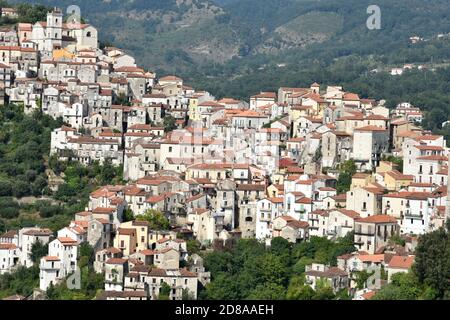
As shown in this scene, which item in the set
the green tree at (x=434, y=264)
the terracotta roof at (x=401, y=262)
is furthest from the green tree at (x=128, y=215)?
the green tree at (x=434, y=264)

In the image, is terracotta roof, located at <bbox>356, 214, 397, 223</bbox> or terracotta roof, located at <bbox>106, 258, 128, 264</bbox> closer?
terracotta roof, located at <bbox>106, 258, 128, 264</bbox>

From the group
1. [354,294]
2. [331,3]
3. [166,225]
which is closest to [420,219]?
[354,294]

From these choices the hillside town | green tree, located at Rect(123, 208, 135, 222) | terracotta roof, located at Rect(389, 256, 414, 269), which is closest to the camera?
terracotta roof, located at Rect(389, 256, 414, 269)

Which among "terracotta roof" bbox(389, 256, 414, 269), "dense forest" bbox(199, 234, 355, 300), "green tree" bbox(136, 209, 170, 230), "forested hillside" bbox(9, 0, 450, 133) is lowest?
"dense forest" bbox(199, 234, 355, 300)

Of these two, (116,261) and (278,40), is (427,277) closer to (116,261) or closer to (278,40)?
(116,261)

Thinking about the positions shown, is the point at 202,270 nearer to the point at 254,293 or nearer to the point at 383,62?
the point at 254,293

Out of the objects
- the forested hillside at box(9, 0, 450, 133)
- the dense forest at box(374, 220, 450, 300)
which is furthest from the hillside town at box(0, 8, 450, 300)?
the forested hillside at box(9, 0, 450, 133)

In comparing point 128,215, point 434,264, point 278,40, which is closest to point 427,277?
point 434,264

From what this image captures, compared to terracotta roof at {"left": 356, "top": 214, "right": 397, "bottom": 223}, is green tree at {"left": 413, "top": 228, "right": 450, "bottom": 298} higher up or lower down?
lower down

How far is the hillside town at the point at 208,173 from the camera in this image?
105ft

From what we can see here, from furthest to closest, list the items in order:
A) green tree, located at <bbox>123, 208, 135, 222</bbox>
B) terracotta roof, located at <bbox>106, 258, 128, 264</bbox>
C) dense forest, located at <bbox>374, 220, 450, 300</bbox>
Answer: green tree, located at <bbox>123, 208, 135, 222</bbox>, terracotta roof, located at <bbox>106, 258, 128, 264</bbox>, dense forest, located at <bbox>374, 220, 450, 300</bbox>

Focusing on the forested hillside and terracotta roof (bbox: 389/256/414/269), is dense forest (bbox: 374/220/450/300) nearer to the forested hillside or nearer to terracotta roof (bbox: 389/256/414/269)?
terracotta roof (bbox: 389/256/414/269)

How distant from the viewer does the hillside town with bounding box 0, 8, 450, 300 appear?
1265 inches

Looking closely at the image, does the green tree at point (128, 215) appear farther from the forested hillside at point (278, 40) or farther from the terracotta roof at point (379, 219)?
the forested hillside at point (278, 40)
